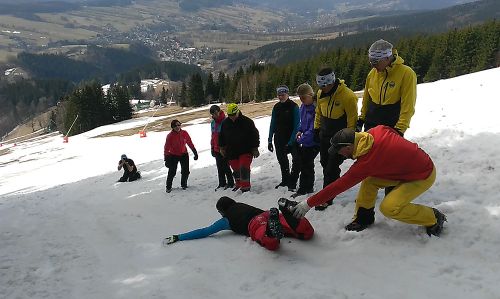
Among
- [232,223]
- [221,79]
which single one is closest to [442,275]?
[232,223]

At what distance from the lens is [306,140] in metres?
8.76

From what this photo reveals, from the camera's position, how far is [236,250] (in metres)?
6.75

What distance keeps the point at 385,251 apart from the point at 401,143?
165cm

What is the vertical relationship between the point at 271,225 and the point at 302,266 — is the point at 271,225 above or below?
above

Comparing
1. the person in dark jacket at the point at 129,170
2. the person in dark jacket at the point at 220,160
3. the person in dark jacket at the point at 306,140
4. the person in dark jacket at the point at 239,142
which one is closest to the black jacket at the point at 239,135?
the person in dark jacket at the point at 239,142

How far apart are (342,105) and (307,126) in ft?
4.64

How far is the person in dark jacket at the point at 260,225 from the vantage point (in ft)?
20.5

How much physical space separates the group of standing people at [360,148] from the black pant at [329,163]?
2 centimetres

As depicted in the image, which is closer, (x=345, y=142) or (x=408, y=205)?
(x=345, y=142)

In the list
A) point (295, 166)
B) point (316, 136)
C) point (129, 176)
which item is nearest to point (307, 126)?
point (316, 136)

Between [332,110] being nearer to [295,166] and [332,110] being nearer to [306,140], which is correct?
[306,140]

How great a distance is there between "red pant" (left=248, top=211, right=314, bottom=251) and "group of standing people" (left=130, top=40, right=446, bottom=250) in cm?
2

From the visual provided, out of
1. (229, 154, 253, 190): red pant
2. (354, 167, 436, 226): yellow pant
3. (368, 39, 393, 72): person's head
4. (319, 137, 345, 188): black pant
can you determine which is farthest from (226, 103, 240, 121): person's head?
(354, 167, 436, 226): yellow pant

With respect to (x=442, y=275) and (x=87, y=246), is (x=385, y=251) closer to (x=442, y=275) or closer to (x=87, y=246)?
(x=442, y=275)
